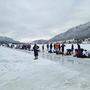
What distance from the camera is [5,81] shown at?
14211 mm

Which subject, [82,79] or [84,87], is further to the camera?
[82,79]

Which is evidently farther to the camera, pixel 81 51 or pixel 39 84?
pixel 81 51

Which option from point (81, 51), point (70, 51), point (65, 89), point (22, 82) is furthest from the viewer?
point (70, 51)

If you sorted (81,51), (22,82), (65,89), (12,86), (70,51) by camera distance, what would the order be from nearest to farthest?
(65,89) < (12,86) < (22,82) < (81,51) < (70,51)

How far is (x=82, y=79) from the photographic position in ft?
45.1

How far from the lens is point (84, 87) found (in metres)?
11.7

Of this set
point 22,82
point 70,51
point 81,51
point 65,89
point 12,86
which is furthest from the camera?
point 70,51

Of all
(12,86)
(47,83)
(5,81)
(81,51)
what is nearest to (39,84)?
(47,83)

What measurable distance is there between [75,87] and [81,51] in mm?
18297

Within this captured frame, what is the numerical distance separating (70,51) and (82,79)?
22.3 metres

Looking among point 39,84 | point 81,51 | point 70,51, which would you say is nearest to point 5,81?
point 39,84

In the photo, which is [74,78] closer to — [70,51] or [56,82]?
[56,82]

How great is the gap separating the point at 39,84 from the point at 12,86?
136 centimetres

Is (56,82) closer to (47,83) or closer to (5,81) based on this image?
(47,83)
